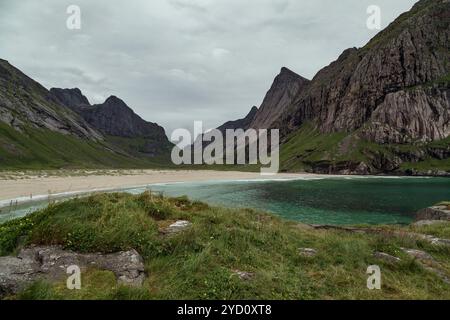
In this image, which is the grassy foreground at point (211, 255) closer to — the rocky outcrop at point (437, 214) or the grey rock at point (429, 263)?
the grey rock at point (429, 263)

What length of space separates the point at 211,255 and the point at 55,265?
5385 millimetres

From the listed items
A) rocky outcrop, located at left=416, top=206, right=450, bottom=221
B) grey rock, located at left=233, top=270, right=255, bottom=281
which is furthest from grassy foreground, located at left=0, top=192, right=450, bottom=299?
rocky outcrop, located at left=416, top=206, right=450, bottom=221

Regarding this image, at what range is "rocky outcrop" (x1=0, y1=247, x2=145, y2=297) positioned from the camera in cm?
885

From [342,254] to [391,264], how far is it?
191cm

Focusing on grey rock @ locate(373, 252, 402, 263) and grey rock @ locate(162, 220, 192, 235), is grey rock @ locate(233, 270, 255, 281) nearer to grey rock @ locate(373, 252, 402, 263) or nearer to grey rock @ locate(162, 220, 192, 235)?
grey rock @ locate(162, 220, 192, 235)

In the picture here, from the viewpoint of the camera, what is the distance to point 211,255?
11.2 metres

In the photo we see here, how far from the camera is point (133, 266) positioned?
412 inches

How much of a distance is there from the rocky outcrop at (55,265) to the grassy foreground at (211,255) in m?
0.41

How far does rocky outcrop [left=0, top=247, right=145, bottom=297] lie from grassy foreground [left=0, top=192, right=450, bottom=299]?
41 centimetres

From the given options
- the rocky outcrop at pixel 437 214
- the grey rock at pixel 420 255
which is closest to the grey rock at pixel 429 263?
the grey rock at pixel 420 255

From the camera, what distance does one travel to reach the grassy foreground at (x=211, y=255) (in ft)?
30.2

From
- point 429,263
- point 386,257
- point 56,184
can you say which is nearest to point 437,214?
point 429,263
